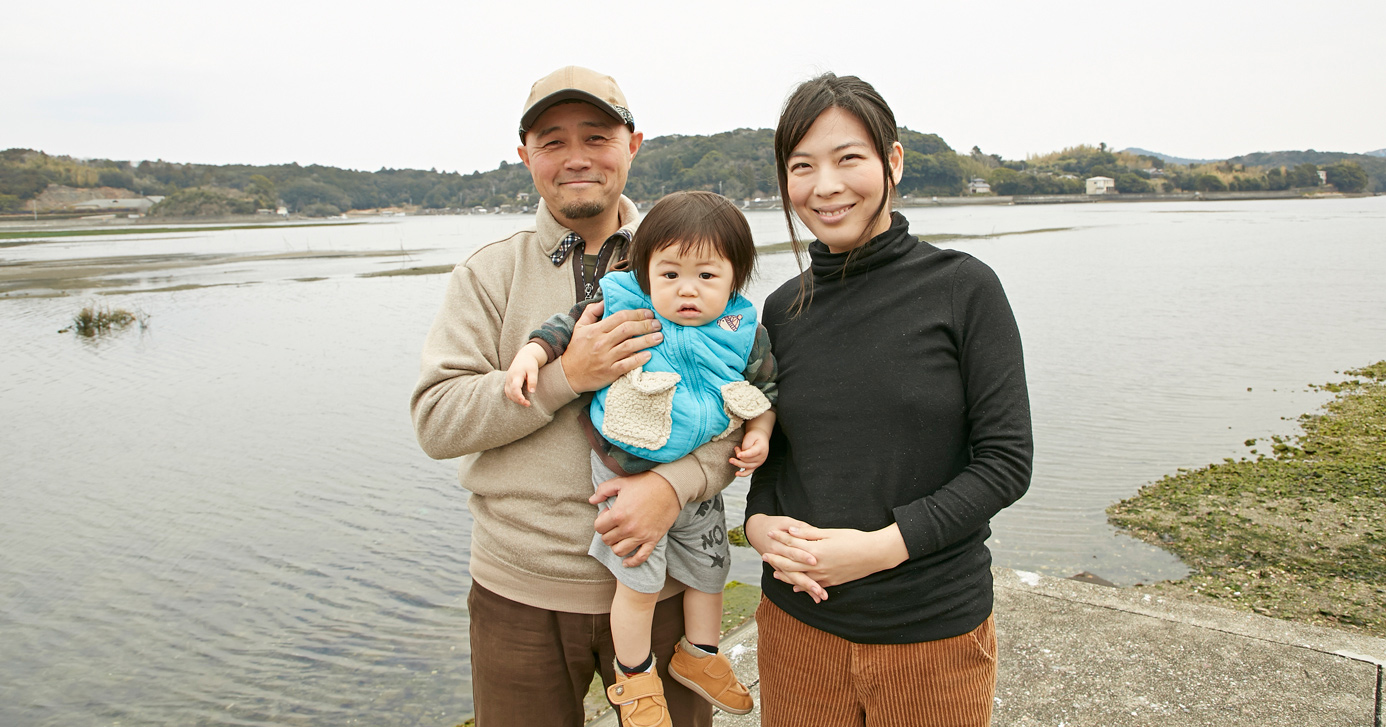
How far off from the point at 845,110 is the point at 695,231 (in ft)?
1.59

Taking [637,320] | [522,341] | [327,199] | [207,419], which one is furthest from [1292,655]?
[327,199]

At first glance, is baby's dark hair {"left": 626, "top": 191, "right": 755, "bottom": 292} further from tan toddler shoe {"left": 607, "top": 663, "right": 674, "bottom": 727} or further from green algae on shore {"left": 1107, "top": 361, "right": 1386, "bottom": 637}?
green algae on shore {"left": 1107, "top": 361, "right": 1386, "bottom": 637}

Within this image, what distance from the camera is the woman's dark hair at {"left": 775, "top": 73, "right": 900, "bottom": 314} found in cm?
194

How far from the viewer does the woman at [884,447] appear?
6.01 feet

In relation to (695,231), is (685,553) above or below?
below

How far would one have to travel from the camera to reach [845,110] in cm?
195

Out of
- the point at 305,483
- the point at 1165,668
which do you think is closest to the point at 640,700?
the point at 1165,668

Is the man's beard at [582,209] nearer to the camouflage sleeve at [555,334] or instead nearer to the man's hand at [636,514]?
the camouflage sleeve at [555,334]

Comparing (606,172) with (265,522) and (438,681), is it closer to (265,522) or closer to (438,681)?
(438,681)

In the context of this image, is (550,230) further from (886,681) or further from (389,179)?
(389,179)

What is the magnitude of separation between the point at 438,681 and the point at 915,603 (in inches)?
167

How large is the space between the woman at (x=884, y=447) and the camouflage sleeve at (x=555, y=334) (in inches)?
25.2

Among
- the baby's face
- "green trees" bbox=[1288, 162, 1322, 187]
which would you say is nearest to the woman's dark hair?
the baby's face

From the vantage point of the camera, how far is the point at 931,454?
6.24 feet
